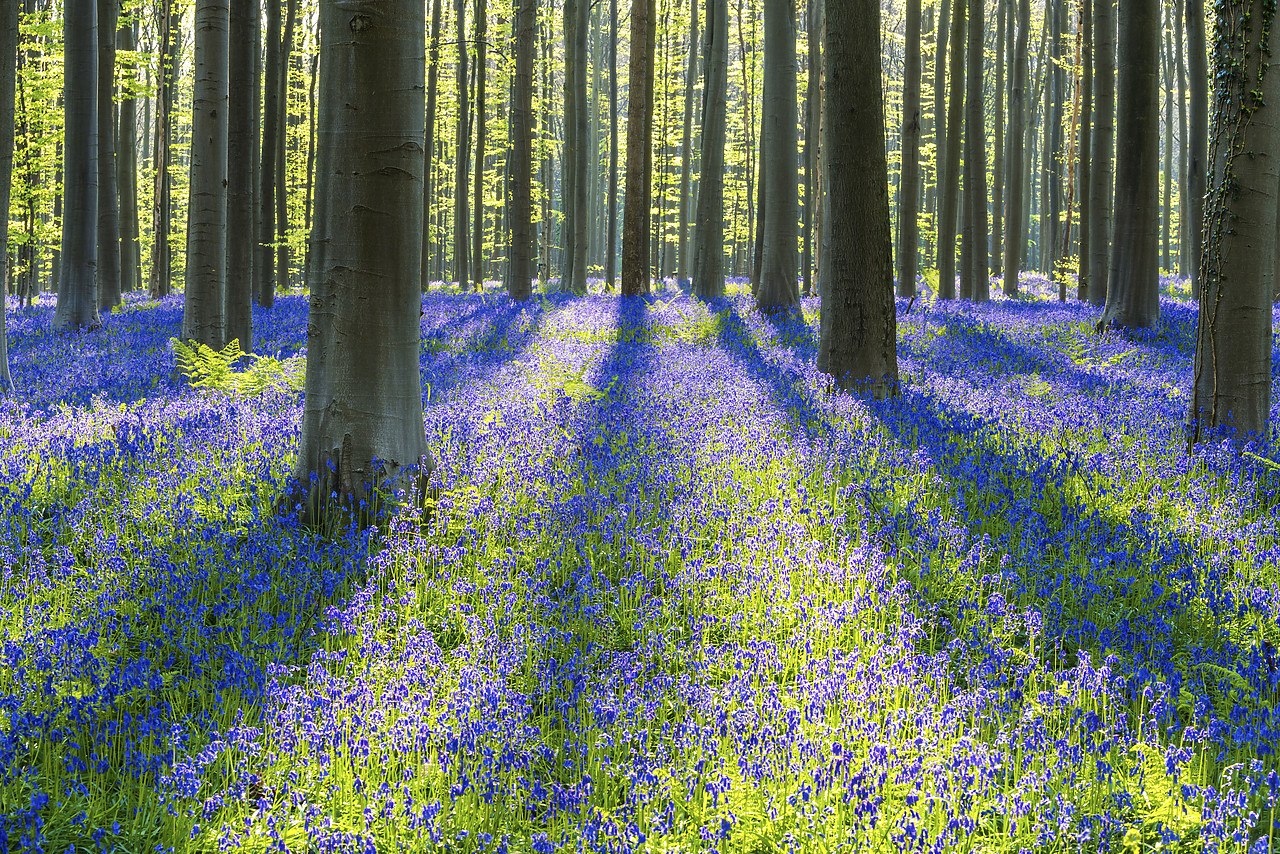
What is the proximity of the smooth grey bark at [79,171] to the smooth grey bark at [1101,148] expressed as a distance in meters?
16.0

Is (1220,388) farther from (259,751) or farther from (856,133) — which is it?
(259,751)

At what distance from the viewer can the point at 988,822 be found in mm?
2570

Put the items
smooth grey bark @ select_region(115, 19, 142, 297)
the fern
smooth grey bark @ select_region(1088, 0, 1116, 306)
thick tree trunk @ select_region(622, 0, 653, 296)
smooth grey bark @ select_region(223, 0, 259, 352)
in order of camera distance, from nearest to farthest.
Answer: the fern < smooth grey bark @ select_region(223, 0, 259, 352) < smooth grey bark @ select_region(1088, 0, 1116, 306) < thick tree trunk @ select_region(622, 0, 653, 296) < smooth grey bark @ select_region(115, 19, 142, 297)

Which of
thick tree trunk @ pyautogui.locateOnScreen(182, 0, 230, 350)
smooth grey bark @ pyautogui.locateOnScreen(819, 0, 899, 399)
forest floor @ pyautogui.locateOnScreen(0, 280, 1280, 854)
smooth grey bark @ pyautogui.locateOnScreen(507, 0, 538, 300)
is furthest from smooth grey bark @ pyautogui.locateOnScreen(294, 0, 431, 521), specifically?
smooth grey bark @ pyautogui.locateOnScreen(507, 0, 538, 300)

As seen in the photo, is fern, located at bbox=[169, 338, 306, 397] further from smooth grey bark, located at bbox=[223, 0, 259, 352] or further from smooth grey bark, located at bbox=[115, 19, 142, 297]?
smooth grey bark, located at bbox=[115, 19, 142, 297]

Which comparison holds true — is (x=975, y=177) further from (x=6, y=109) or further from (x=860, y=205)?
(x=6, y=109)

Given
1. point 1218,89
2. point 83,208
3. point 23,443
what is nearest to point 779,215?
point 1218,89

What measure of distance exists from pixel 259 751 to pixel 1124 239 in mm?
13197

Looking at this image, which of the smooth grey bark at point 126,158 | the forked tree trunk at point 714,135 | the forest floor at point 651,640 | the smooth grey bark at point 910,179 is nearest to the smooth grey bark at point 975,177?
the smooth grey bark at point 910,179

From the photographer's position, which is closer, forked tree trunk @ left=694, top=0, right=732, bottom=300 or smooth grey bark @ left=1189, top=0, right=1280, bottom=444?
smooth grey bark @ left=1189, top=0, right=1280, bottom=444

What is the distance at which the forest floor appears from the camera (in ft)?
8.32

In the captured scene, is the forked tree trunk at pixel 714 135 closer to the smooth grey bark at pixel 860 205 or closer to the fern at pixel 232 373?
the smooth grey bark at pixel 860 205

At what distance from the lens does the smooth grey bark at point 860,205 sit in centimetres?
842

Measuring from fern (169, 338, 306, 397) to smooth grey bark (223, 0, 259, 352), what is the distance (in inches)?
52.0
